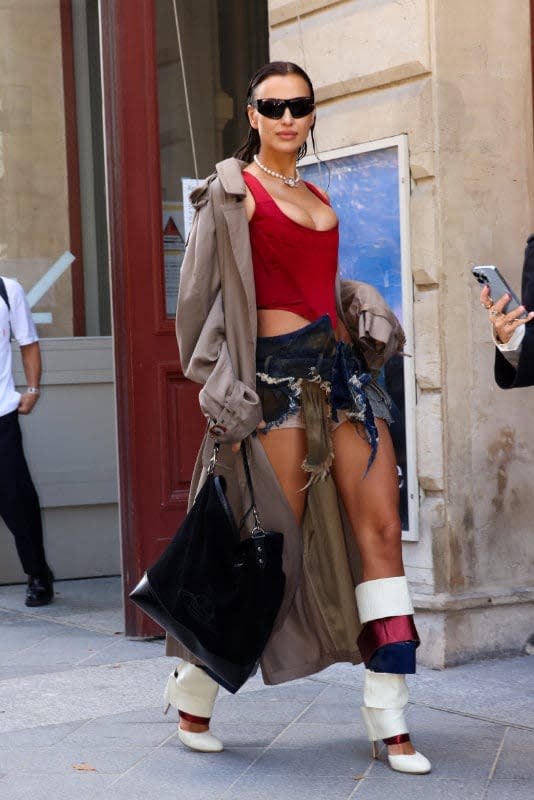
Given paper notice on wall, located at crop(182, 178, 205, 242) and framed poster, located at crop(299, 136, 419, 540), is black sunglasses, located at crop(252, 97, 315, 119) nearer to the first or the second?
framed poster, located at crop(299, 136, 419, 540)

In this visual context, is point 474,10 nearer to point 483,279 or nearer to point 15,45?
point 483,279

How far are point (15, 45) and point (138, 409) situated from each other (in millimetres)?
3186

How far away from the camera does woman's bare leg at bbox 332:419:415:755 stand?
416 cm

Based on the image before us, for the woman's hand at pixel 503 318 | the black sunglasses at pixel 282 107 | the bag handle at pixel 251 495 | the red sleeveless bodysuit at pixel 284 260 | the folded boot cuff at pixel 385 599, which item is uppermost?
the black sunglasses at pixel 282 107

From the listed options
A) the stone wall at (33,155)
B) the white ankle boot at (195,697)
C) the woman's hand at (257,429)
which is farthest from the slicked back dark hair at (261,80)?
the stone wall at (33,155)

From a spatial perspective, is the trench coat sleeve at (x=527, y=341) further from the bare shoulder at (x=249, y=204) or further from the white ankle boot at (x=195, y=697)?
the white ankle boot at (x=195, y=697)

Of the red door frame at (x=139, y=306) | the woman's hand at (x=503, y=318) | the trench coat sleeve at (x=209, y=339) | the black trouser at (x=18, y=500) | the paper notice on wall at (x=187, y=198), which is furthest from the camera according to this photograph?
the black trouser at (x=18, y=500)

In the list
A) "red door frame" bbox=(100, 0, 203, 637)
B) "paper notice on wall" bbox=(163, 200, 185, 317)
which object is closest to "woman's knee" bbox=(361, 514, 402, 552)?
"red door frame" bbox=(100, 0, 203, 637)

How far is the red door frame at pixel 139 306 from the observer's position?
6211 mm

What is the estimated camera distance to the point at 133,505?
20.6ft

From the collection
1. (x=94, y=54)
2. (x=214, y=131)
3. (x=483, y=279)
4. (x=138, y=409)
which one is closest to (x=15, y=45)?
(x=94, y=54)

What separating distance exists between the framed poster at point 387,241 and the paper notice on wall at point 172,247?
89 centimetres

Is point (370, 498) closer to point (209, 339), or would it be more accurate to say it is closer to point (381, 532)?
point (381, 532)

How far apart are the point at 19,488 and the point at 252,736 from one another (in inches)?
121
